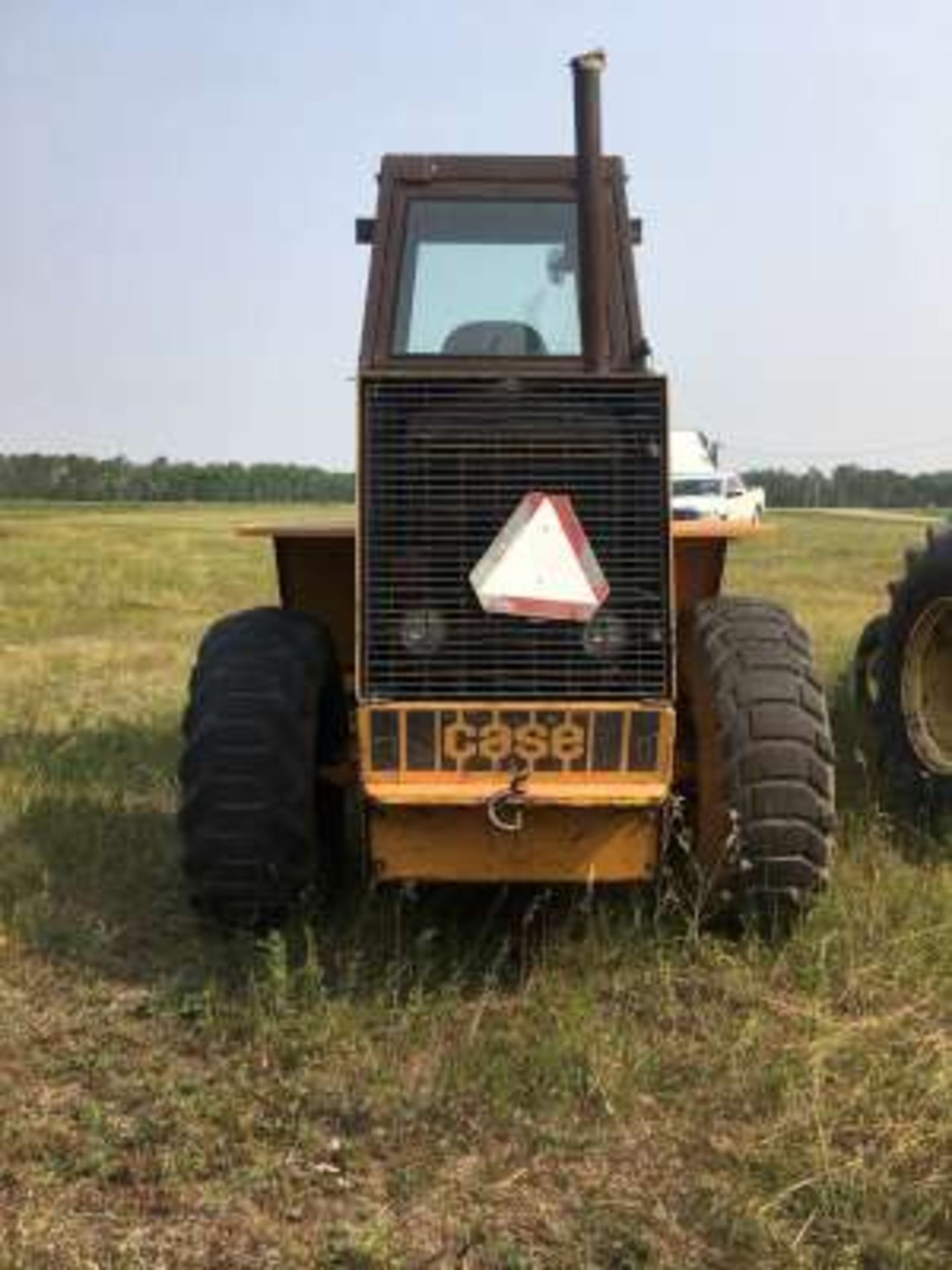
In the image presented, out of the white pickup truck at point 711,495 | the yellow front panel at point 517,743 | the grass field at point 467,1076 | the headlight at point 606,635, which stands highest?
the white pickup truck at point 711,495

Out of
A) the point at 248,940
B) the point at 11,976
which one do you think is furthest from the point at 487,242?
the point at 11,976

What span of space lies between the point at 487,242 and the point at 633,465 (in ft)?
5.40

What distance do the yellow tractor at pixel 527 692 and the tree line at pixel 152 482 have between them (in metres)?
102

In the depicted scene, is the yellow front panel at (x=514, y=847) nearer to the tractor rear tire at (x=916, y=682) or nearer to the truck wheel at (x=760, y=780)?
the truck wheel at (x=760, y=780)

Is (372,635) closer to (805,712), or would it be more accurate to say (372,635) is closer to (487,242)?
(805,712)

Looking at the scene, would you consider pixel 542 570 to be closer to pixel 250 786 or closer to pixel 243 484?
pixel 250 786

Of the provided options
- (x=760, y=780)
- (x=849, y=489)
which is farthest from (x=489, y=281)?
(x=849, y=489)

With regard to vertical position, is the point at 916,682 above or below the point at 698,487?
below

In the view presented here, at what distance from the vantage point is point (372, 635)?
4.69 m

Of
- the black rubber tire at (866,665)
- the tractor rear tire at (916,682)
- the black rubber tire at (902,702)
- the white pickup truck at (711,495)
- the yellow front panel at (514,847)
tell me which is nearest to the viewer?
the yellow front panel at (514,847)

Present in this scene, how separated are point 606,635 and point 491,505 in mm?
486

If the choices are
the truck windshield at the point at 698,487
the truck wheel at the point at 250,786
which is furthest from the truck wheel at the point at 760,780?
the truck windshield at the point at 698,487

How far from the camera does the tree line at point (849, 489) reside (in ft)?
333

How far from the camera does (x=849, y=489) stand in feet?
348
